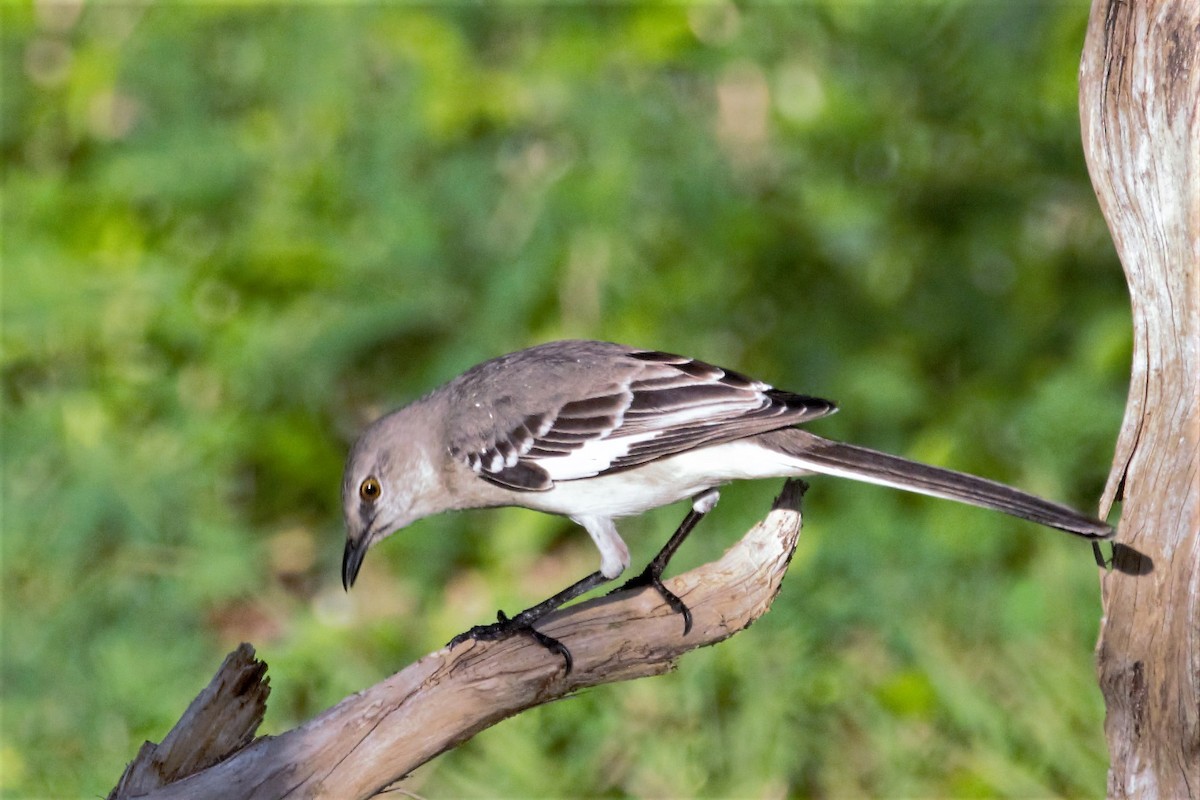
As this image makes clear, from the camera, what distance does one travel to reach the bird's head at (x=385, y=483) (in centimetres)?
445

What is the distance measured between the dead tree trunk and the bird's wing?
99 cm

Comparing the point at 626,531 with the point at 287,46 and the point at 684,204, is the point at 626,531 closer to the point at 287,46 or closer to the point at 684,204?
the point at 684,204

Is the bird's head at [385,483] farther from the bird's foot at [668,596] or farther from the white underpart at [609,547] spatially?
the bird's foot at [668,596]

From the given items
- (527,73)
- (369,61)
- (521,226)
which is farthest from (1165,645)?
(369,61)

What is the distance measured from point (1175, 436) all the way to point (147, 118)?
6.71m

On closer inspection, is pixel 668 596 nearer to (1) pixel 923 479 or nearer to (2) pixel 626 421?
(2) pixel 626 421

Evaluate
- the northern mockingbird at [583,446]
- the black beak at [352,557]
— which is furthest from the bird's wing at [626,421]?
the black beak at [352,557]

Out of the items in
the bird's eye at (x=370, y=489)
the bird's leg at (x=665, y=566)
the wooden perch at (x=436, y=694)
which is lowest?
the wooden perch at (x=436, y=694)

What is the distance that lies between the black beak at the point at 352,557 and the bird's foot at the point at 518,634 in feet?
2.41

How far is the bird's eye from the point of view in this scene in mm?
4484

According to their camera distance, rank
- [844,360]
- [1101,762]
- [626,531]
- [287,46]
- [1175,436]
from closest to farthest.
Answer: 1. [1175,436]
2. [1101,762]
3. [626,531]
4. [844,360]
5. [287,46]

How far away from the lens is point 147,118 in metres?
8.27

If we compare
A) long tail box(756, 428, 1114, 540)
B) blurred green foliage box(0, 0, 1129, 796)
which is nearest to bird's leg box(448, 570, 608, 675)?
long tail box(756, 428, 1114, 540)

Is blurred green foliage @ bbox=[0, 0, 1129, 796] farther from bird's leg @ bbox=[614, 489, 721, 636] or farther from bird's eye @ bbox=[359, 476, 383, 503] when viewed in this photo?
bird's eye @ bbox=[359, 476, 383, 503]
